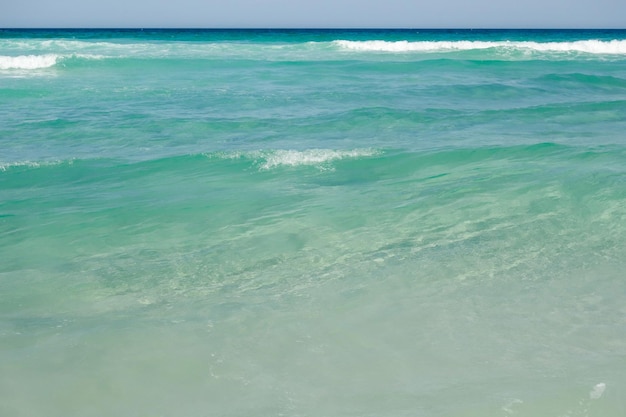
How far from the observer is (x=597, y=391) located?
410cm

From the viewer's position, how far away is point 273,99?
1683 cm

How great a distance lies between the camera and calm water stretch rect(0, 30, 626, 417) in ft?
14.0

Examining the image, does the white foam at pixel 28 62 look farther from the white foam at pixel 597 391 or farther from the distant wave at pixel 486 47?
the white foam at pixel 597 391

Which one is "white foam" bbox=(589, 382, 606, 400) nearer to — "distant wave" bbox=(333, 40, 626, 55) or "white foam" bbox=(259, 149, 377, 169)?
"white foam" bbox=(259, 149, 377, 169)

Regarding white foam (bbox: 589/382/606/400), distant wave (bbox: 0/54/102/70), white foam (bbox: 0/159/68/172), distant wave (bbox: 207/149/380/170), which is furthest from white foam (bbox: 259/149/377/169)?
distant wave (bbox: 0/54/102/70)

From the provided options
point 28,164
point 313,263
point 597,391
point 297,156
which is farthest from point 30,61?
point 597,391

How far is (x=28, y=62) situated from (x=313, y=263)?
2436cm

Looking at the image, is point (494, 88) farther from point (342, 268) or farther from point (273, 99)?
point (342, 268)

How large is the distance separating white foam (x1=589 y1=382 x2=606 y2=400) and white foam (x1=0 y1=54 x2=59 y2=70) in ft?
84.7

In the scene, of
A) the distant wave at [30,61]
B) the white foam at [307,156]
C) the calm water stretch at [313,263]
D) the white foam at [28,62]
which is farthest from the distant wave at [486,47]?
the white foam at [307,156]

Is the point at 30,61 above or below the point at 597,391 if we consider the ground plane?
above

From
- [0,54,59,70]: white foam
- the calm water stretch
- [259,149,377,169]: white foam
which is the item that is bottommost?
the calm water stretch

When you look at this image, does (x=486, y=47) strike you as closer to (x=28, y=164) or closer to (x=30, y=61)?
(x=30, y=61)

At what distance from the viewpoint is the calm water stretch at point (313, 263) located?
427 cm
